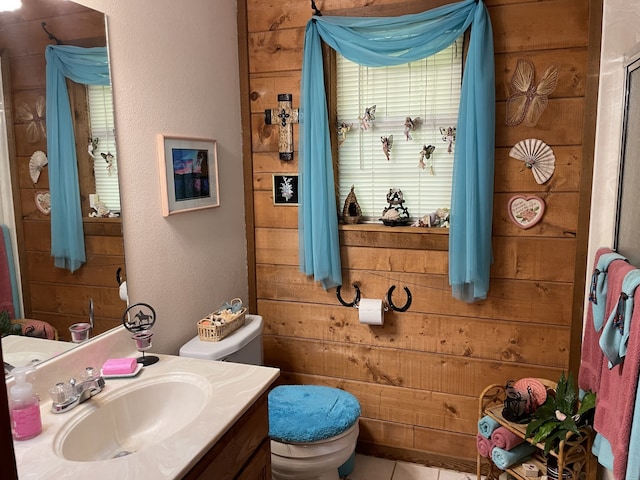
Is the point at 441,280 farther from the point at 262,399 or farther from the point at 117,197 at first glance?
the point at 117,197

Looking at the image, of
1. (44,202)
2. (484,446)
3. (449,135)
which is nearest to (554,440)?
(484,446)

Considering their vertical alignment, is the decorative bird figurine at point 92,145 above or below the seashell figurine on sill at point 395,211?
above

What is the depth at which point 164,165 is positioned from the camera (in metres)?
1.92

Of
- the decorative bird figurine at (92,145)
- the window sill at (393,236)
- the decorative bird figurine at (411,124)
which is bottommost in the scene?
the window sill at (393,236)

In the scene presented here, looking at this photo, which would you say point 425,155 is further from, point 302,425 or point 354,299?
point 302,425

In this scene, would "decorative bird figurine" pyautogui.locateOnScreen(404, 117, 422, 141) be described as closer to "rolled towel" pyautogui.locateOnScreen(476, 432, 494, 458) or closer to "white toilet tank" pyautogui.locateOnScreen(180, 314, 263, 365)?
"white toilet tank" pyautogui.locateOnScreen(180, 314, 263, 365)

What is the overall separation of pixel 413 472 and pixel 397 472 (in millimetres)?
79

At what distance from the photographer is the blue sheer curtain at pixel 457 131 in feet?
6.94

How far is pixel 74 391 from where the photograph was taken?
1.43 m

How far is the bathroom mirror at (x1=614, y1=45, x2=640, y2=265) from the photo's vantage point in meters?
1.72

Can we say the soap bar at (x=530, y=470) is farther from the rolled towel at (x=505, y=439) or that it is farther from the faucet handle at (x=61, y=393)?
the faucet handle at (x=61, y=393)

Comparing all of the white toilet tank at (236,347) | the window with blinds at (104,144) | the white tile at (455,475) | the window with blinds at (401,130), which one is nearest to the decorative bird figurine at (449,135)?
the window with blinds at (401,130)

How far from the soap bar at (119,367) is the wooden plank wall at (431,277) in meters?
1.13

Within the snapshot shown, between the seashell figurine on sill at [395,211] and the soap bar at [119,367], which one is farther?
the seashell figurine on sill at [395,211]
